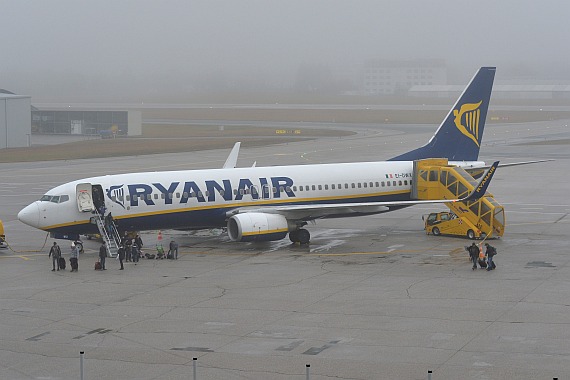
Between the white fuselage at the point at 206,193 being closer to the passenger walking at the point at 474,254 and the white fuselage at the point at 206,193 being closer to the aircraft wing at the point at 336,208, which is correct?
the aircraft wing at the point at 336,208

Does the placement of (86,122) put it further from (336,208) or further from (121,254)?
(121,254)

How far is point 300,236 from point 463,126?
46.8 ft

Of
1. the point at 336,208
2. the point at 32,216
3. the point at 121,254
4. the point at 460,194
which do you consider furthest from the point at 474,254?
the point at 32,216

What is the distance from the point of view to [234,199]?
4609 cm

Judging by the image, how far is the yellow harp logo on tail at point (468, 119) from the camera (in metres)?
54.3

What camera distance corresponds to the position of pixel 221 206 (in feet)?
150

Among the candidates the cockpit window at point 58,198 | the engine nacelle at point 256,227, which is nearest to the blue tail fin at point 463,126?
the engine nacelle at point 256,227

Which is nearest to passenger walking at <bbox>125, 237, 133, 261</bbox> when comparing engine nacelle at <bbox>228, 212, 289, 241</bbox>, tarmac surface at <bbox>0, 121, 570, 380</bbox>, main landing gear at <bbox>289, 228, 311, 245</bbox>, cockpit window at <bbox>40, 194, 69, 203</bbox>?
tarmac surface at <bbox>0, 121, 570, 380</bbox>

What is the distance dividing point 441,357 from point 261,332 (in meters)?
5.89

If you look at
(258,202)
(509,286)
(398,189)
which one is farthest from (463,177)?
(509,286)

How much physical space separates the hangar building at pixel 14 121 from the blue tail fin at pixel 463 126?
70408 mm

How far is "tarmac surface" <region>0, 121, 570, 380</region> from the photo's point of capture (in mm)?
24594

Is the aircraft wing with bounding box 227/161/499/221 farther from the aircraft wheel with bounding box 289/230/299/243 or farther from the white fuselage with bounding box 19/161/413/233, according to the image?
the white fuselage with bounding box 19/161/413/233

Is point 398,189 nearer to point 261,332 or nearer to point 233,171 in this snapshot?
point 233,171
